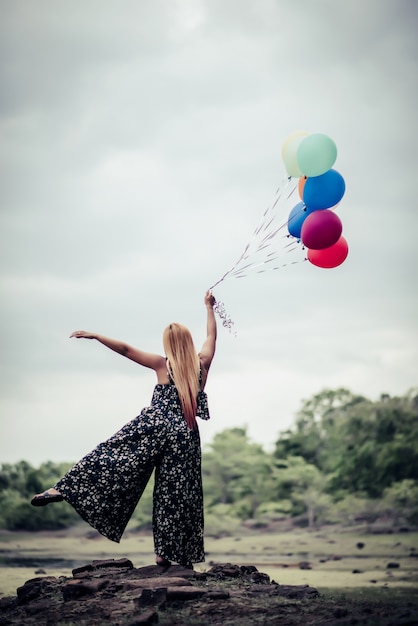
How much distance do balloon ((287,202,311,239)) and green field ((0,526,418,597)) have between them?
18.2ft

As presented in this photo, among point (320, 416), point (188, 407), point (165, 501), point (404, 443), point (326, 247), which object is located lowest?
point (165, 501)

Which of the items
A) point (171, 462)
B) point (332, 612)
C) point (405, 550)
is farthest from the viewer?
point (405, 550)

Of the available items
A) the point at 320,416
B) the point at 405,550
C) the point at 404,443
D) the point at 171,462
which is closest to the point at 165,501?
the point at 171,462

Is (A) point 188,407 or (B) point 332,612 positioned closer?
(B) point 332,612

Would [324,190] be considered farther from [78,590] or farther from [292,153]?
[78,590]

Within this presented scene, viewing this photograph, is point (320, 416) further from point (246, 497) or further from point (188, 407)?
point (188, 407)

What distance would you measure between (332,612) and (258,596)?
682 millimetres

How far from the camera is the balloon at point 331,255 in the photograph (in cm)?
849

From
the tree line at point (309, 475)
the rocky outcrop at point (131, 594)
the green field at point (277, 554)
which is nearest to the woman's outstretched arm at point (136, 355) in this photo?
the rocky outcrop at point (131, 594)

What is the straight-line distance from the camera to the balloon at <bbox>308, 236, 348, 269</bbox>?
334 inches

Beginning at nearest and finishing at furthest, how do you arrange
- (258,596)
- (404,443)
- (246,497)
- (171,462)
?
1. (258,596)
2. (171,462)
3. (404,443)
4. (246,497)

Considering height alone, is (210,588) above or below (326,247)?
below

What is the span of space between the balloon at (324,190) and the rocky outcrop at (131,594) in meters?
3.52

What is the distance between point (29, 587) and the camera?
723 centimetres
